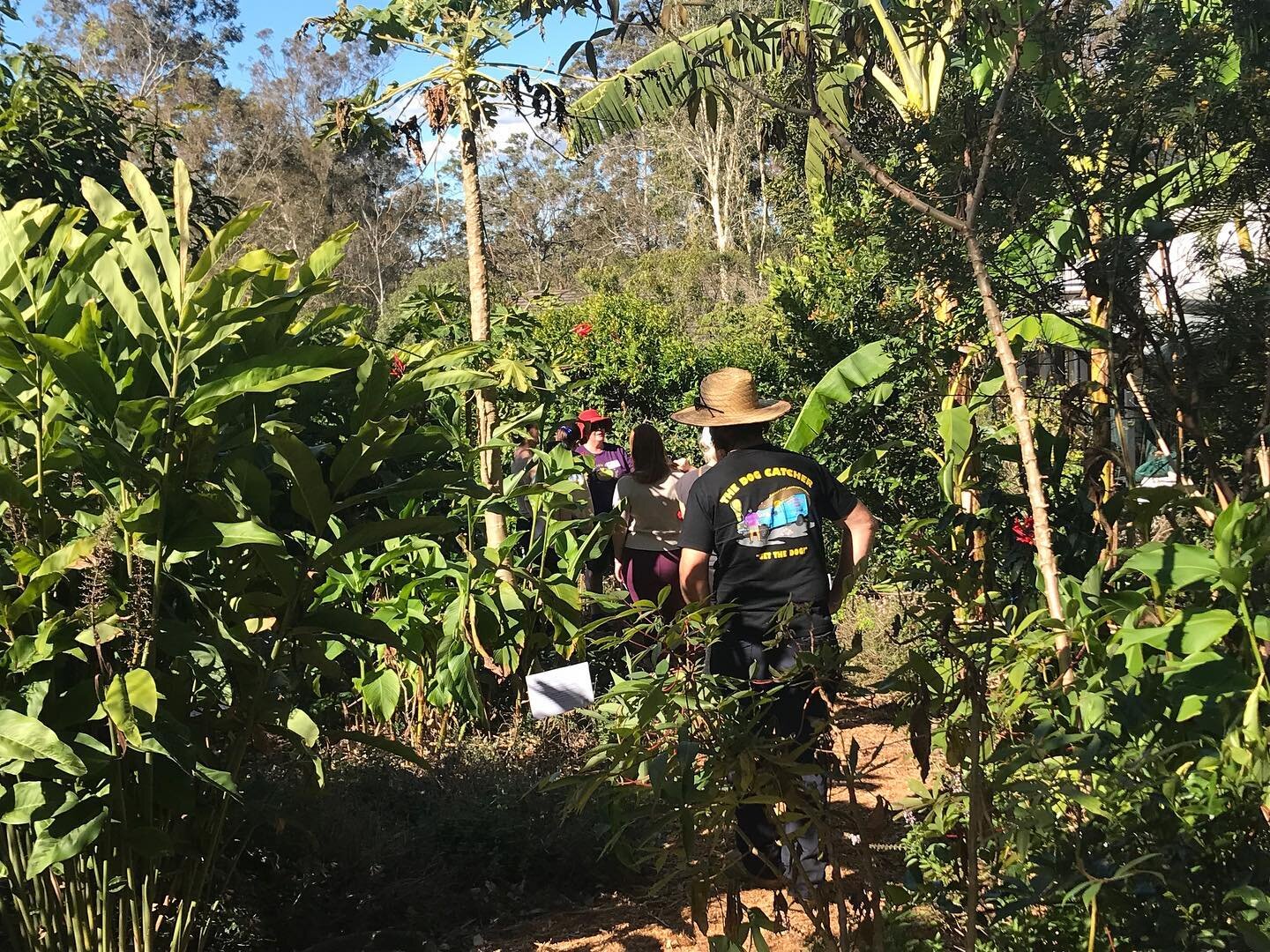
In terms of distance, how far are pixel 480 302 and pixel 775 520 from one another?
8.02ft

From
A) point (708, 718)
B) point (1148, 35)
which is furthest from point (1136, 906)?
point (1148, 35)

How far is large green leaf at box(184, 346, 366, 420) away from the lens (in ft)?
7.51

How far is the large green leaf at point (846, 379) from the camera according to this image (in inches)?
191

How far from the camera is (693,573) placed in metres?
3.60

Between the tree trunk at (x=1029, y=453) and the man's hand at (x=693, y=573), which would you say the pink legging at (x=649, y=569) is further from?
the tree trunk at (x=1029, y=453)

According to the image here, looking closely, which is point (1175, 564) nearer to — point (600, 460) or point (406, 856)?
point (406, 856)

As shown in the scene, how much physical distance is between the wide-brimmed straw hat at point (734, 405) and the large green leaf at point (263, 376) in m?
1.51

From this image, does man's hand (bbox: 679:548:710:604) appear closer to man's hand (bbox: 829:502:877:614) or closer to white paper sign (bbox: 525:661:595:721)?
man's hand (bbox: 829:502:877:614)

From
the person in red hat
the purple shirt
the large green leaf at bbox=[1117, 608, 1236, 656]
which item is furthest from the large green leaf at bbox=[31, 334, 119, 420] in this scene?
the purple shirt

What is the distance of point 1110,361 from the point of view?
321 cm

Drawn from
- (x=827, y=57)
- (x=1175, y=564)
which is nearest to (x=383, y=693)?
(x=1175, y=564)

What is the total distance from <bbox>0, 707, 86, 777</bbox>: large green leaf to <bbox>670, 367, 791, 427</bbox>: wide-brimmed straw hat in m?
2.04

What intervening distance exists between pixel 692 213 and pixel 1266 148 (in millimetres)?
32453

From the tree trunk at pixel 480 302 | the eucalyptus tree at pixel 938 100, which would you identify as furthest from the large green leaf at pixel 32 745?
the tree trunk at pixel 480 302
